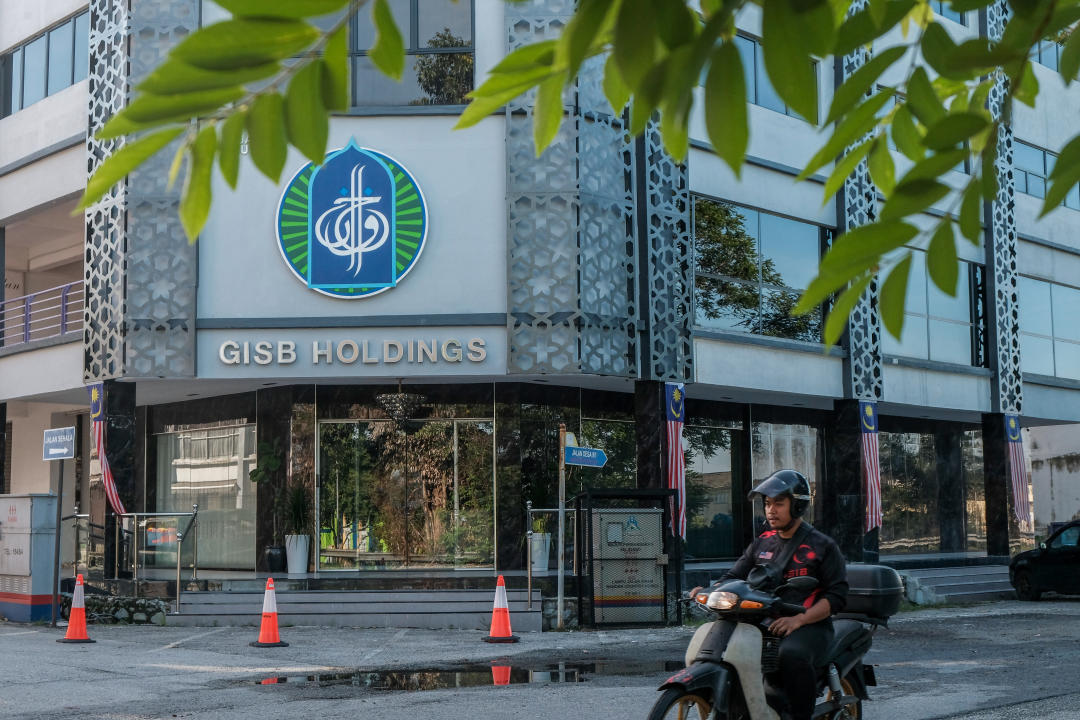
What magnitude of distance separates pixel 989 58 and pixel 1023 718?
808 cm

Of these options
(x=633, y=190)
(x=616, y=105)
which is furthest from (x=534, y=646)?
(x=616, y=105)

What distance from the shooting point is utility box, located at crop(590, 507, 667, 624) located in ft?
57.4

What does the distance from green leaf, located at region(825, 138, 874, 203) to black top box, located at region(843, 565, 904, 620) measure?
5.02 metres

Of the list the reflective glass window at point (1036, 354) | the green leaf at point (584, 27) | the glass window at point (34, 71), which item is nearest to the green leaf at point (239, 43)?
the green leaf at point (584, 27)

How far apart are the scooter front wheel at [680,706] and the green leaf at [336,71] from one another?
462 cm

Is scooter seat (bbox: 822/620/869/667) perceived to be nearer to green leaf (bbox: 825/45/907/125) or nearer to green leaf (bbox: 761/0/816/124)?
green leaf (bbox: 825/45/907/125)

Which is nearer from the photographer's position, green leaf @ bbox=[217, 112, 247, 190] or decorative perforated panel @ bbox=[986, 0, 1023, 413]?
green leaf @ bbox=[217, 112, 247, 190]

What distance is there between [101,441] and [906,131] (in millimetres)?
19899

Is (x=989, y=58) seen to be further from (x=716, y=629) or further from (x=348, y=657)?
→ (x=348, y=657)

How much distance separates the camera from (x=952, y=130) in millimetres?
2062

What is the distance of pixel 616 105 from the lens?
7.80ft

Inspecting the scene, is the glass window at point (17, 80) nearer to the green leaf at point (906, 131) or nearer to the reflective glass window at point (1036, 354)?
the reflective glass window at point (1036, 354)

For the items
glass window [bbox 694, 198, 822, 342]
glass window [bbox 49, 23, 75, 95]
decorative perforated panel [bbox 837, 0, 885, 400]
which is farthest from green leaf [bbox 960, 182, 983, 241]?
glass window [bbox 49, 23, 75, 95]

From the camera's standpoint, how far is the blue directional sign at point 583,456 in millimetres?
16844
